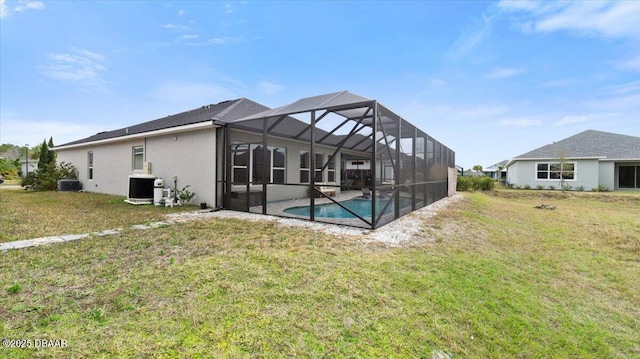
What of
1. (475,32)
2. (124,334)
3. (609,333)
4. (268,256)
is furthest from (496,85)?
(124,334)

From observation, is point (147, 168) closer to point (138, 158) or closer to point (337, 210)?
point (138, 158)

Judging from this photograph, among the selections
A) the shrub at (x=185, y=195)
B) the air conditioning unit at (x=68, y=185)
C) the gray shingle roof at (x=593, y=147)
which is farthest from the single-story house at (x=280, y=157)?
the gray shingle roof at (x=593, y=147)

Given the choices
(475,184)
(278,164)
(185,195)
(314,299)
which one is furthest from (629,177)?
(185,195)

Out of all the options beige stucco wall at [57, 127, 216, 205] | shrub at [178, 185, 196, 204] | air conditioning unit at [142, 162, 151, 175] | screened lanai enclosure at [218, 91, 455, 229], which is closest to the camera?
screened lanai enclosure at [218, 91, 455, 229]

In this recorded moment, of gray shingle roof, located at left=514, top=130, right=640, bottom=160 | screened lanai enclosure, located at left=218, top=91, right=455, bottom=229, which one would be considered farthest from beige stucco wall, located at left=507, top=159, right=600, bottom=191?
screened lanai enclosure, located at left=218, top=91, right=455, bottom=229

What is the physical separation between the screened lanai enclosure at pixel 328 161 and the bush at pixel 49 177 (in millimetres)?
12586

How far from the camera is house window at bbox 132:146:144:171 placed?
1089 centimetres

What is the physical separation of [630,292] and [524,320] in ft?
6.54

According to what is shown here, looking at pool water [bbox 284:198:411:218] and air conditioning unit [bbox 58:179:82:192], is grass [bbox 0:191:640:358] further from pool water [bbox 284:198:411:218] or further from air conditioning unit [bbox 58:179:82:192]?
air conditioning unit [bbox 58:179:82:192]

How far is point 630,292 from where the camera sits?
3.21 metres

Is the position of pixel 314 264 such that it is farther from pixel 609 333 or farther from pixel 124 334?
pixel 609 333

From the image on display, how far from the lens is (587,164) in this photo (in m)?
18.5

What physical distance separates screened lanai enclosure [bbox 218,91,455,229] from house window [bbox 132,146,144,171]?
203 inches

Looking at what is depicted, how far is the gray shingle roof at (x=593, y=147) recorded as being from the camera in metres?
18.2
